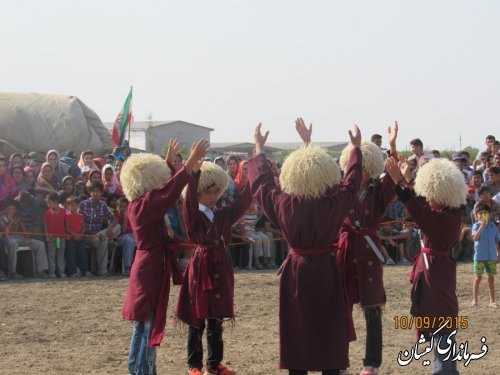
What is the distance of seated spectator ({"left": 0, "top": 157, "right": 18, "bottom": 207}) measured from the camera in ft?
43.0

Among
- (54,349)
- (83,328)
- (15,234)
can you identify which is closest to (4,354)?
(54,349)

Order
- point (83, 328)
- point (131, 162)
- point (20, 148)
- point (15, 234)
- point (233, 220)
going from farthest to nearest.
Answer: point (20, 148), point (15, 234), point (83, 328), point (233, 220), point (131, 162)

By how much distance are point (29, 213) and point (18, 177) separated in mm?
721

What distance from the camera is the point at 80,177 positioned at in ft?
48.9

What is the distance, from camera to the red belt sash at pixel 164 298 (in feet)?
20.6

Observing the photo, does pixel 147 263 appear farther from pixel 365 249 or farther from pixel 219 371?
pixel 365 249

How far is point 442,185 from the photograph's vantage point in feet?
20.9

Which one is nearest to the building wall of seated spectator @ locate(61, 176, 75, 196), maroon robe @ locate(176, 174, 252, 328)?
seated spectator @ locate(61, 176, 75, 196)

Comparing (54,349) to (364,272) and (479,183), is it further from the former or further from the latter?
(479,183)

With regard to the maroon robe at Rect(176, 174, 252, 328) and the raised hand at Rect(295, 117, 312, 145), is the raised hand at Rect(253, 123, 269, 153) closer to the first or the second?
the raised hand at Rect(295, 117, 312, 145)

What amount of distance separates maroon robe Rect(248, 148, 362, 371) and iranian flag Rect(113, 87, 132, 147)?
14.6m

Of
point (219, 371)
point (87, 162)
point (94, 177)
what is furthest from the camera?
point (87, 162)

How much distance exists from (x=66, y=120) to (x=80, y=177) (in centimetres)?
684

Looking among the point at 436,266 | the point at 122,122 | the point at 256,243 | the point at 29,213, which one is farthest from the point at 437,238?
the point at 122,122
